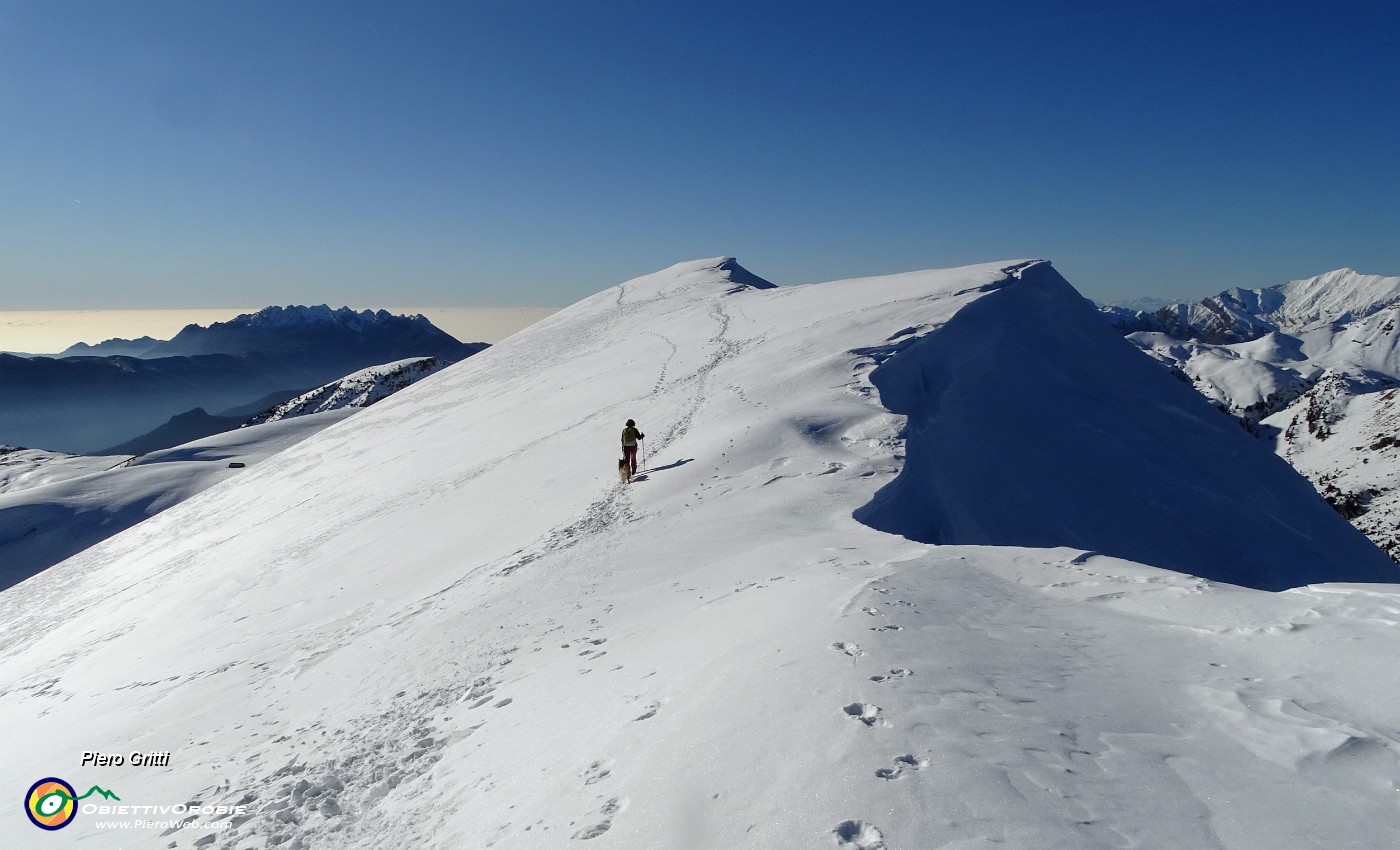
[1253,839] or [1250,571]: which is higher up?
[1253,839]

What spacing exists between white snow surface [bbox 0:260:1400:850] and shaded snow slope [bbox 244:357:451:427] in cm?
9768

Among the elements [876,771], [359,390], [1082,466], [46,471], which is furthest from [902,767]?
[359,390]

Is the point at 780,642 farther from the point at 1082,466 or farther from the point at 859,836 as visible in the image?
the point at 1082,466

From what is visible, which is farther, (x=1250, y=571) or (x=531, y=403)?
(x=531, y=403)

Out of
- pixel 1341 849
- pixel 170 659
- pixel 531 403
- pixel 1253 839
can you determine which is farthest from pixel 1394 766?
pixel 531 403

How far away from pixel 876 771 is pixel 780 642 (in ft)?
7.51

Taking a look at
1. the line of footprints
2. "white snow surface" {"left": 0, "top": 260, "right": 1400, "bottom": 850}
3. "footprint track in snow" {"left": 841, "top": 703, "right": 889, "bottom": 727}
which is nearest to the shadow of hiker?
"white snow surface" {"left": 0, "top": 260, "right": 1400, "bottom": 850}

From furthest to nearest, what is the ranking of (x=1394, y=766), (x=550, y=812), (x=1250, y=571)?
1. (x=1250, y=571)
2. (x=550, y=812)
3. (x=1394, y=766)

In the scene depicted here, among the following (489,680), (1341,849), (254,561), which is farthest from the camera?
(254,561)

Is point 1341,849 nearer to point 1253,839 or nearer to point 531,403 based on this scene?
point 1253,839

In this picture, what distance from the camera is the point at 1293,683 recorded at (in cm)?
565

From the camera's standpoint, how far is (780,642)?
6934 millimetres

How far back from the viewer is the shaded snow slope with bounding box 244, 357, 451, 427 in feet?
385

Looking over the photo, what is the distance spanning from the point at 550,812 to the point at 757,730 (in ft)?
5.79
